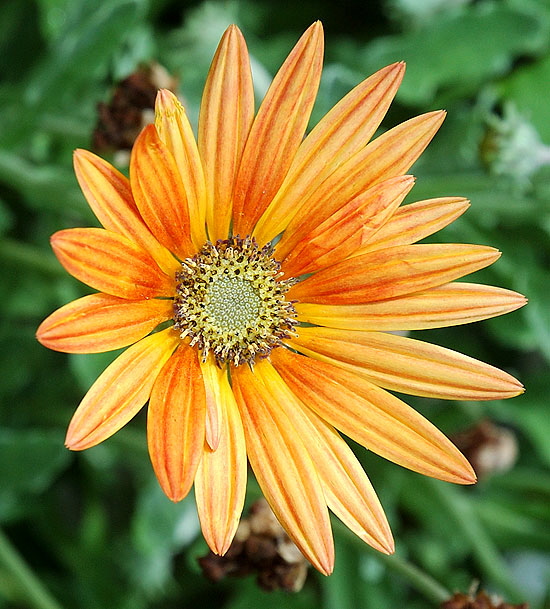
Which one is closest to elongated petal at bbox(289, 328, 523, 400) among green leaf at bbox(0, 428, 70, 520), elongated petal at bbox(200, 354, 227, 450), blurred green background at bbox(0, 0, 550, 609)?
elongated petal at bbox(200, 354, 227, 450)

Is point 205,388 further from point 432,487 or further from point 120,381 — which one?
point 432,487

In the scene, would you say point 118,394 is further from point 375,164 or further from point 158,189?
point 375,164

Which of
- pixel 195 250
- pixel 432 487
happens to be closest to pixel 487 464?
pixel 432 487

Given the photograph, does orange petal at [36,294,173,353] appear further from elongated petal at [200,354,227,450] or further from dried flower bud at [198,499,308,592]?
dried flower bud at [198,499,308,592]

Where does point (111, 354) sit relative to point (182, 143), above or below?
below

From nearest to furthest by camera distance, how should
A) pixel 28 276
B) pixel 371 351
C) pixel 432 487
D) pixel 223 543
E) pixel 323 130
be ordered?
pixel 223 543 < pixel 323 130 < pixel 371 351 < pixel 28 276 < pixel 432 487

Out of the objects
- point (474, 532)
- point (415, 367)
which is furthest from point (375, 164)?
point (474, 532)

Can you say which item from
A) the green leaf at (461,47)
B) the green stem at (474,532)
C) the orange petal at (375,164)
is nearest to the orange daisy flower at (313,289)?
the orange petal at (375,164)
